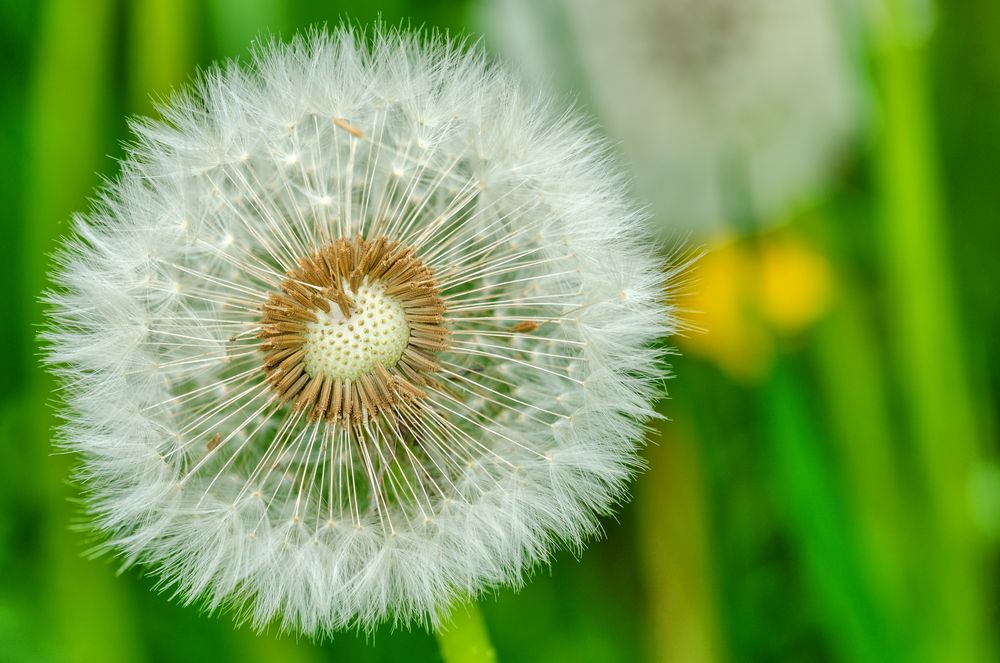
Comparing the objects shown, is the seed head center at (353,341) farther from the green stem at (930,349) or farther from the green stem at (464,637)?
the green stem at (930,349)

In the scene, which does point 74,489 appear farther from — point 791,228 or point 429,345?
point 791,228

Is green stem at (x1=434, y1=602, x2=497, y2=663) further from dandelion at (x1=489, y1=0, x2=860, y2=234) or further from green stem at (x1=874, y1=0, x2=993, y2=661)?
green stem at (x1=874, y1=0, x2=993, y2=661)

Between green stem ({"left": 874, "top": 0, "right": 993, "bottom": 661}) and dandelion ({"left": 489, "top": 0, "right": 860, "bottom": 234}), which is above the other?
dandelion ({"left": 489, "top": 0, "right": 860, "bottom": 234})

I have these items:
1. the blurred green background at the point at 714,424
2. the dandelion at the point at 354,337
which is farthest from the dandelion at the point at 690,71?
the dandelion at the point at 354,337

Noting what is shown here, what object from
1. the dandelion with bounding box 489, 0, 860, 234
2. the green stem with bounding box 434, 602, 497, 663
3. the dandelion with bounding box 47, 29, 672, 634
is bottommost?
the green stem with bounding box 434, 602, 497, 663

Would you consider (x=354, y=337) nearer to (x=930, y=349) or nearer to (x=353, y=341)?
(x=353, y=341)

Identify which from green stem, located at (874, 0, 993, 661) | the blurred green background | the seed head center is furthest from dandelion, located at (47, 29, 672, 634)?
green stem, located at (874, 0, 993, 661)

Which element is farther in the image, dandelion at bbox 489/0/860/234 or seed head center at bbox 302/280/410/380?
dandelion at bbox 489/0/860/234
